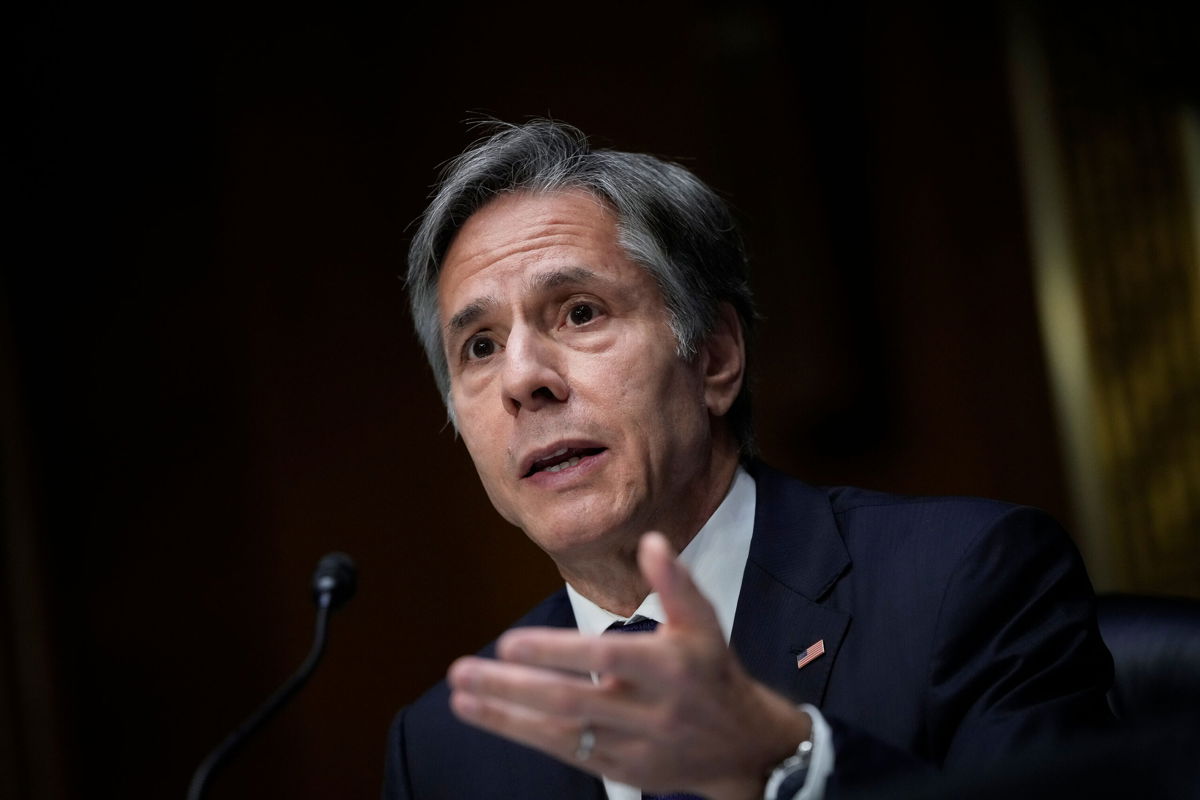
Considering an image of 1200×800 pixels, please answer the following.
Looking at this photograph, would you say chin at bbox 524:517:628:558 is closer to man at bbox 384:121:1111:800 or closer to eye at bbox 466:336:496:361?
man at bbox 384:121:1111:800

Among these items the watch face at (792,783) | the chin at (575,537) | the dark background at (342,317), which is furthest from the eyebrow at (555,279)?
the dark background at (342,317)

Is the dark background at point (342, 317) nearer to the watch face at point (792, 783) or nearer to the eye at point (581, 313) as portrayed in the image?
the eye at point (581, 313)

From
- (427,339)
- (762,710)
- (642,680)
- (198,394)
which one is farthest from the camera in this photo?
(198,394)

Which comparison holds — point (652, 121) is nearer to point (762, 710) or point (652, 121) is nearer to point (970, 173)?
point (970, 173)

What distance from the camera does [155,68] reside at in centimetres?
328

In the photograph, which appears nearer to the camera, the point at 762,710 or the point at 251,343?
the point at 762,710

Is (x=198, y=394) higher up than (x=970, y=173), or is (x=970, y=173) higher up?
(x=970, y=173)

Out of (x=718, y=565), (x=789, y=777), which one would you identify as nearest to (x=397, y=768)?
(x=718, y=565)

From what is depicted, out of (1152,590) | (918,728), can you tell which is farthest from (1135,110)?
(918,728)

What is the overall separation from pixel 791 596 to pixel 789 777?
0.51 m

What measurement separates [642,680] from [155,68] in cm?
282

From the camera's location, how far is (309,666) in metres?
1.40

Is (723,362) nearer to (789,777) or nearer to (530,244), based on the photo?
(530,244)

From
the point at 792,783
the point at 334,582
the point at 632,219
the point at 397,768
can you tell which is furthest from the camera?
the point at 397,768
